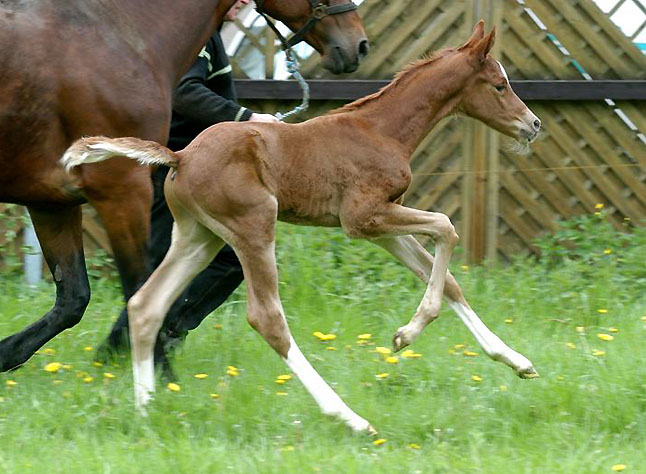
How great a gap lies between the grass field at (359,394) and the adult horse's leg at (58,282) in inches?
5.5

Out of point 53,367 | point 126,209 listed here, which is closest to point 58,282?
point 53,367

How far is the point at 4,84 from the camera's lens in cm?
499

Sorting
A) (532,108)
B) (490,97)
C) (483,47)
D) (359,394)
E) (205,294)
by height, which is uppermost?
(483,47)

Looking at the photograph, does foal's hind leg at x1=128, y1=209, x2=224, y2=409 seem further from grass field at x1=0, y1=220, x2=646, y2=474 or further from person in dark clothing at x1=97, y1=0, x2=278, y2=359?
person in dark clothing at x1=97, y1=0, x2=278, y2=359

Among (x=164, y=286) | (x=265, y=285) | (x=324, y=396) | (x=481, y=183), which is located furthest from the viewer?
(x=481, y=183)

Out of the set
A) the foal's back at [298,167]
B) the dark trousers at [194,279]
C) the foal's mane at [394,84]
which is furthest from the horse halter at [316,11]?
the dark trousers at [194,279]

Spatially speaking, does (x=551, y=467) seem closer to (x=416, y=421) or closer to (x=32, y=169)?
(x=416, y=421)

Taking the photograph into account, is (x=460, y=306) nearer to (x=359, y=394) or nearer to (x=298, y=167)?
(x=359, y=394)

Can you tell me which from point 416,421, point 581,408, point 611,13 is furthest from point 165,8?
point 611,13

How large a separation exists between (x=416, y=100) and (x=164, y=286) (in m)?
1.37

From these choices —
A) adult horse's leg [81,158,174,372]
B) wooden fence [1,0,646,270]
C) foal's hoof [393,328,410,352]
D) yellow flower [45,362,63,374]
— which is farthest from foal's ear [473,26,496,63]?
wooden fence [1,0,646,270]

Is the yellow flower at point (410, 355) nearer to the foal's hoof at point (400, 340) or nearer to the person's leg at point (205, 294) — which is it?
the foal's hoof at point (400, 340)

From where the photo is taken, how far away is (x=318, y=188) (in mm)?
4891

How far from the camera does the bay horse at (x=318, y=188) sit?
4.68 meters
